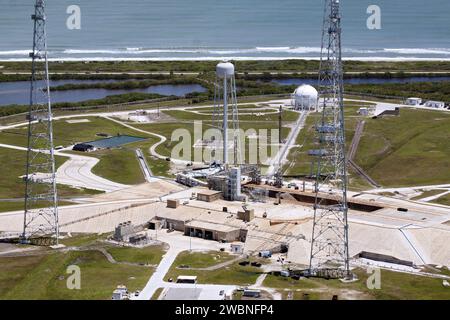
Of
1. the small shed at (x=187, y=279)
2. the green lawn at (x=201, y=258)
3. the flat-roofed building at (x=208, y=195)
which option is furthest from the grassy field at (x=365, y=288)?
the flat-roofed building at (x=208, y=195)

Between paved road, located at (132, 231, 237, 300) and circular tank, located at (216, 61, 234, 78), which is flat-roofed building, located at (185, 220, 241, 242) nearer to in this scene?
paved road, located at (132, 231, 237, 300)

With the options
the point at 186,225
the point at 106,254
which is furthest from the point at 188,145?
the point at 106,254

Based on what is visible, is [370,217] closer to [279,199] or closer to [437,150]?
[279,199]

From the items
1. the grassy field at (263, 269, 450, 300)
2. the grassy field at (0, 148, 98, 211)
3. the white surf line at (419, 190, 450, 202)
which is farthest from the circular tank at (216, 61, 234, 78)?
the grassy field at (263, 269, 450, 300)

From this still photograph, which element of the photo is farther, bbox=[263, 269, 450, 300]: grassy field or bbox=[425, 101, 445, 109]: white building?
bbox=[425, 101, 445, 109]: white building

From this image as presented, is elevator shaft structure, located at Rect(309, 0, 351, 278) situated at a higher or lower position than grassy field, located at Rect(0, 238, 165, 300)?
higher

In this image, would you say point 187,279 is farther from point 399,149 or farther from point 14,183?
point 399,149
